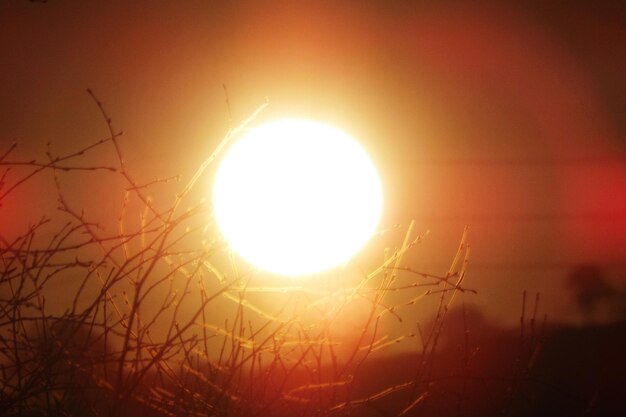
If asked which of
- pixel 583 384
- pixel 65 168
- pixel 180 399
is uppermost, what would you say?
pixel 583 384

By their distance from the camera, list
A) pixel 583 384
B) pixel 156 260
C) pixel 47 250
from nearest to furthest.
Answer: pixel 156 260
pixel 47 250
pixel 583 384

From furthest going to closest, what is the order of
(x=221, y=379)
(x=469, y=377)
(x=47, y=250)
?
(x=221, y=379) → (x=469, y=377) → (x=47, y=250)

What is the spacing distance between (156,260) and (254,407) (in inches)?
47.2

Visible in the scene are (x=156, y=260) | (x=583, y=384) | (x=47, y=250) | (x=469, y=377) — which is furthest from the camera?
(x=583, y=384)

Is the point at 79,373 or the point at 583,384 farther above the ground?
the point at 583,384

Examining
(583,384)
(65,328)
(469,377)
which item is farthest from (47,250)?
Answer: (583,384)

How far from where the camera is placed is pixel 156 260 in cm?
376

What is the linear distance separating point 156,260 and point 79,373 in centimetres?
109

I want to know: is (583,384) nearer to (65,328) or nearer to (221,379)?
(221,379)

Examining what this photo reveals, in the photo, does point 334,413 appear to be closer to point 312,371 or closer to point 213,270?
point 312,371

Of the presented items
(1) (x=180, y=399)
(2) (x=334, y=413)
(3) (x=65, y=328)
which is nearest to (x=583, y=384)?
(2) (x=334, y=413)

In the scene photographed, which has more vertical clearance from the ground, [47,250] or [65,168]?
[65,168]

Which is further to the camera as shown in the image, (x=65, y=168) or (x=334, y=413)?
(x=334, y=413)

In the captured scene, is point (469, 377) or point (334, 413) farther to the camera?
point (334, 413)
